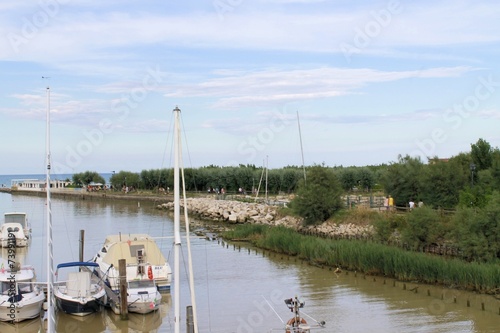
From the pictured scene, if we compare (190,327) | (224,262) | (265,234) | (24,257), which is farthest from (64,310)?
(265,234)

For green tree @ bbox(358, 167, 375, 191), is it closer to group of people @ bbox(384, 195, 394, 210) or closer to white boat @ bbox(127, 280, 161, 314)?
group of people @ bbox(384, 195, 394, 210)

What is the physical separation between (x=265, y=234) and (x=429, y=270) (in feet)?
56.4

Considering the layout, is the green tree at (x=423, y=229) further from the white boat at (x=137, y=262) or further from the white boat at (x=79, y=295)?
the white boat at (x=79, y=295)

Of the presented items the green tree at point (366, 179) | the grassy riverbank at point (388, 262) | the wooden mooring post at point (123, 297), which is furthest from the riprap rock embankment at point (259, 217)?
the wooden mooring post at point (123, 297)

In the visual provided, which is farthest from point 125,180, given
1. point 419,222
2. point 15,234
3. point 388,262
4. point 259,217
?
point 388,262

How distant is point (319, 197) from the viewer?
46469 millimetres

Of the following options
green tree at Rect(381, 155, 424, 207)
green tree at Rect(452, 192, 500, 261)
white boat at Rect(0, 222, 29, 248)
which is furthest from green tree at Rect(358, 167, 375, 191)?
green tree at Rect(452, 192, 500, 261)

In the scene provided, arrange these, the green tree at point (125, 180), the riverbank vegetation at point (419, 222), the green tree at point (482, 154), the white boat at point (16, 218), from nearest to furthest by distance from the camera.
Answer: the riverbank vegetation at point (419, 222)
the green tree at point (482, 154)
the white boat at point (16, 218)
the green tree at point (125, 180)

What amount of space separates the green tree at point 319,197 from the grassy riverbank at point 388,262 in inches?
174

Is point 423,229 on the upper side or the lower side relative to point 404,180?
lower

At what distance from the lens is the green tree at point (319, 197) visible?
46500mm

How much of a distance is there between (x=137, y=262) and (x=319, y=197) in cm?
1973

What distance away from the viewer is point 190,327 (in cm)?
1806

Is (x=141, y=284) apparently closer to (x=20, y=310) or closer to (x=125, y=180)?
(x=20, y=310)
